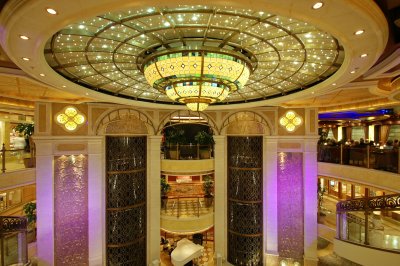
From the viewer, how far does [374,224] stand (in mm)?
4840

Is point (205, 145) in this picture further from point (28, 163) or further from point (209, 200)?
point (28, 163)

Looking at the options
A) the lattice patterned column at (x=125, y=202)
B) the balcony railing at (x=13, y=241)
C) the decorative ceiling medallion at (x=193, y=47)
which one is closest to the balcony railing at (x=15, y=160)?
the balcony railing at (x=13, y=241)

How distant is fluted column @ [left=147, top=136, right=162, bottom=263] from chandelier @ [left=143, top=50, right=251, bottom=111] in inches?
200

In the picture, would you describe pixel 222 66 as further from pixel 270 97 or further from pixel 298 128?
pixel 298 128

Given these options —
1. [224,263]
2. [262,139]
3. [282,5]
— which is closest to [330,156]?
[262,139]

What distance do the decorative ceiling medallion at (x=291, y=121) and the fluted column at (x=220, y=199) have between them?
2.17 meters

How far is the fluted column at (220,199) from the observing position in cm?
904

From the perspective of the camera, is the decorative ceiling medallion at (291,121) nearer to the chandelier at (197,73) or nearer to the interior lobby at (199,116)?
the interior lobby at (199,116)

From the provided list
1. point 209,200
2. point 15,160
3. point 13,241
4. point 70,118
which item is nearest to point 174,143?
point 209,200

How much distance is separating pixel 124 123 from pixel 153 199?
2.81m

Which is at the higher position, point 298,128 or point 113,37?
point 113,37

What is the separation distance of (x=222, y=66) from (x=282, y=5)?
1282 millimetres

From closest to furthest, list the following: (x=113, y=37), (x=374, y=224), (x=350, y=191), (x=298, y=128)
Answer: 1. (x=113, y=37)
2. (x=374, y=224)
3. (x=298, y=128)
4. (x=350, y=191)

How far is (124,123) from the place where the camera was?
8141 millimetres
